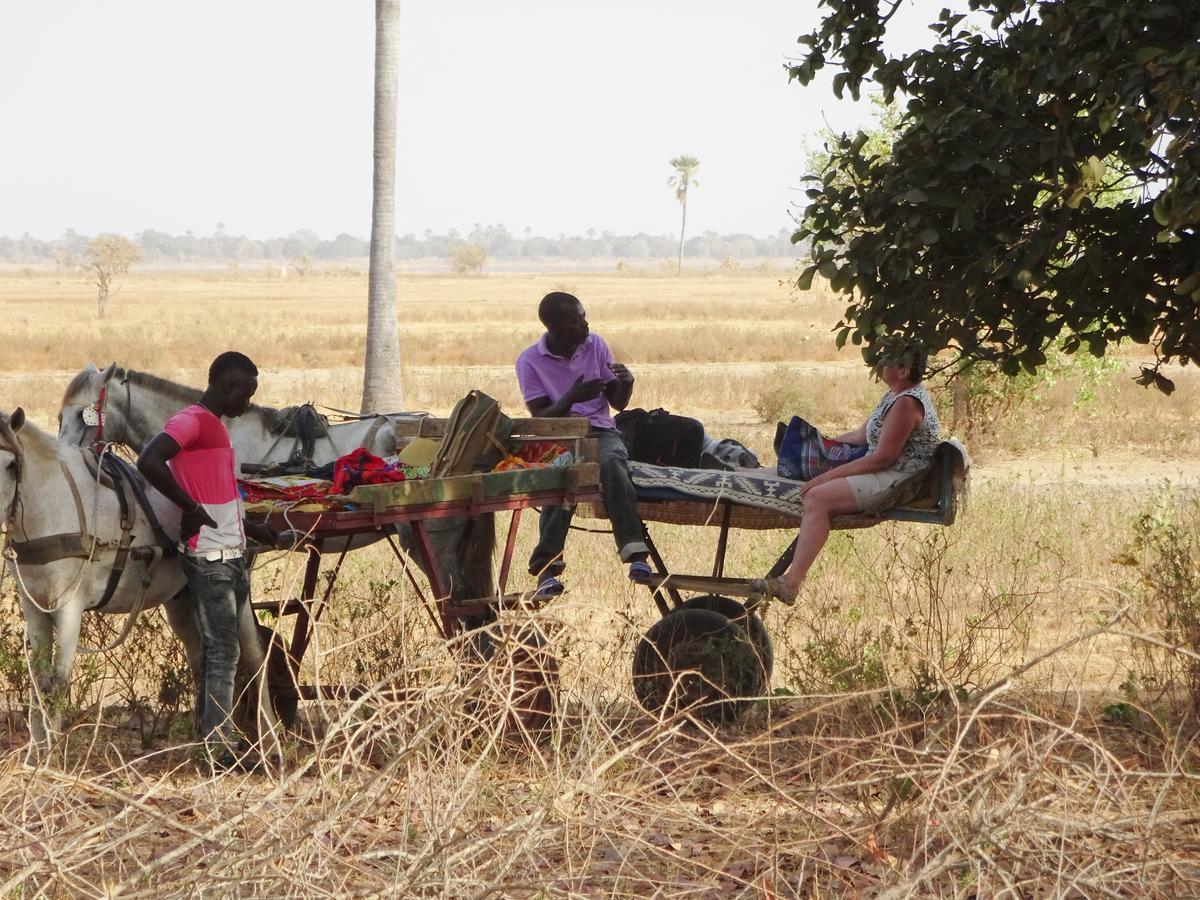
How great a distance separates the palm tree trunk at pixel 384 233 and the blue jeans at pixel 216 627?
11.0 meters

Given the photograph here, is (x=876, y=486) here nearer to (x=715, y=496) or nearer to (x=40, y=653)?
(x=715, y=496)

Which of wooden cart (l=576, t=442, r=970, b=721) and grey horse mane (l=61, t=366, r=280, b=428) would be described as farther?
grey horse mane (l=61, t=366, r=280, b=428)

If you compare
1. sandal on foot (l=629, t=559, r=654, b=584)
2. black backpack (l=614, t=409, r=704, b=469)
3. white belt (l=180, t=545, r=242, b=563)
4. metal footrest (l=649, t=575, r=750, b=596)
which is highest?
black backpack (l=614, t=409, r=704, b=469)

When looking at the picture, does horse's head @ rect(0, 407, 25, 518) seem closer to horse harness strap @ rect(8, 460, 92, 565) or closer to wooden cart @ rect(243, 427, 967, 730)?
horse harness strap @ rect(8, 460, 92, 565)

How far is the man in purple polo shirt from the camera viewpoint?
722 centimetres

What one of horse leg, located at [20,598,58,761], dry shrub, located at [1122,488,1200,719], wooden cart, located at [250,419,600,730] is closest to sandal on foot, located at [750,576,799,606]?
wooden cart, located at [250,419,600,730]

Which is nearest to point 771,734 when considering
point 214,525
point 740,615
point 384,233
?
point 740,615

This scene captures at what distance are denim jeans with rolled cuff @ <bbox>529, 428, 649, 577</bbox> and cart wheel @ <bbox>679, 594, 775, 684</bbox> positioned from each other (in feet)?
1.77

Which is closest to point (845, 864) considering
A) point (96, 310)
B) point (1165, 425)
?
Answer: point (1165, 425)

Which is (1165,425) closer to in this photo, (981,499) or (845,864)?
(981,499)

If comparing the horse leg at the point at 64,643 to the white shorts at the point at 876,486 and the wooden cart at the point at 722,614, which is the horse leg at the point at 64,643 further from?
the white shorts at the point at 876,486

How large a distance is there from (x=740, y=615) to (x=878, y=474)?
103cm

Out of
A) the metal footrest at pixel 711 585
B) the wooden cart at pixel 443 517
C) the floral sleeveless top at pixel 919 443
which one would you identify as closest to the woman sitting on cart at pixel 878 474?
the floral sleeveless top at pixel 919 443

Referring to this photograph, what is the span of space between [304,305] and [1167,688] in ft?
202
